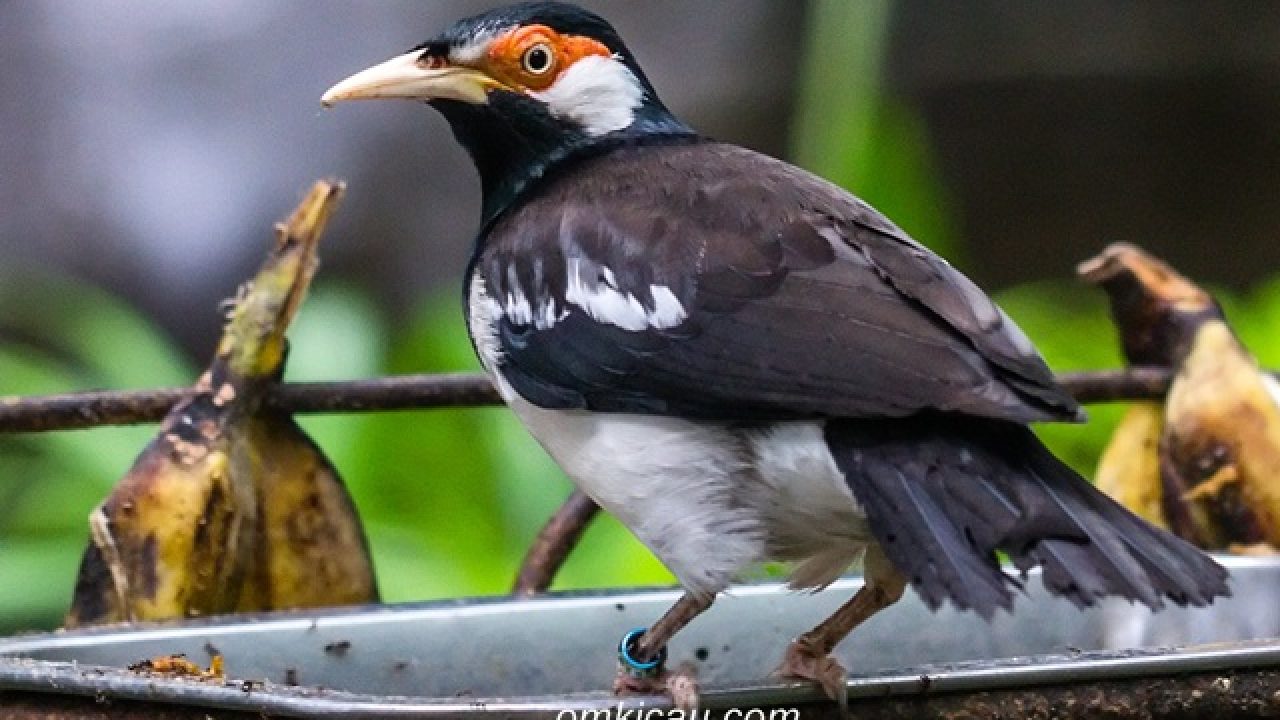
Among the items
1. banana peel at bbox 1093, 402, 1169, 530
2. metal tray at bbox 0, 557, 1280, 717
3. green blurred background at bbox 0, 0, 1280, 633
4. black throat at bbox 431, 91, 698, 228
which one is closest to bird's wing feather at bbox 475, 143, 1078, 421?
black throat at bbox 431, 91, 698, 228

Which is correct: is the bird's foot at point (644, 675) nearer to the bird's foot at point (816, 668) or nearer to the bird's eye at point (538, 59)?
the bird's foot at point (816, 668)

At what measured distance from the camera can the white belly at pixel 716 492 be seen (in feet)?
7.44

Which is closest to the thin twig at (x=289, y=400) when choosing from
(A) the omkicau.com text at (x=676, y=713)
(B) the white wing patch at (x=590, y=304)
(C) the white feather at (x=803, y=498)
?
(B) the white wing patch at (x=590, y=304)

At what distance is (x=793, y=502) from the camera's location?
91.4 inches

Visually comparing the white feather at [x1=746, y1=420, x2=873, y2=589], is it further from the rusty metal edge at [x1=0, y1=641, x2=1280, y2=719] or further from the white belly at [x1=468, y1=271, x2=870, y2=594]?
the rusty metal edge at [x1=0, y1=641, x2=1280, y2=719]

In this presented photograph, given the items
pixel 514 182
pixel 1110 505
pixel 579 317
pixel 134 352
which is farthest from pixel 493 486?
pixel 1110 505

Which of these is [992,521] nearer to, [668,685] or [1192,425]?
[668,685]

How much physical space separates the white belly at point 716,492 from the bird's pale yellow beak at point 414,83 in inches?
26.1

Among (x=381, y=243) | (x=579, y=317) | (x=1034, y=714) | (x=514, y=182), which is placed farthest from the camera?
(x=381, y=243)

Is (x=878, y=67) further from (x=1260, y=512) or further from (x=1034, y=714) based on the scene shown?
(x=1034, y=714)

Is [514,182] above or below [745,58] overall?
above

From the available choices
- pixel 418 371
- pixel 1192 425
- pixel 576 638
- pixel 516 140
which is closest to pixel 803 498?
pixel 576 638

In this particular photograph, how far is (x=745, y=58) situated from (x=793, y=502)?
6.40 metres

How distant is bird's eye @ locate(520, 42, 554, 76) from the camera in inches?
113
